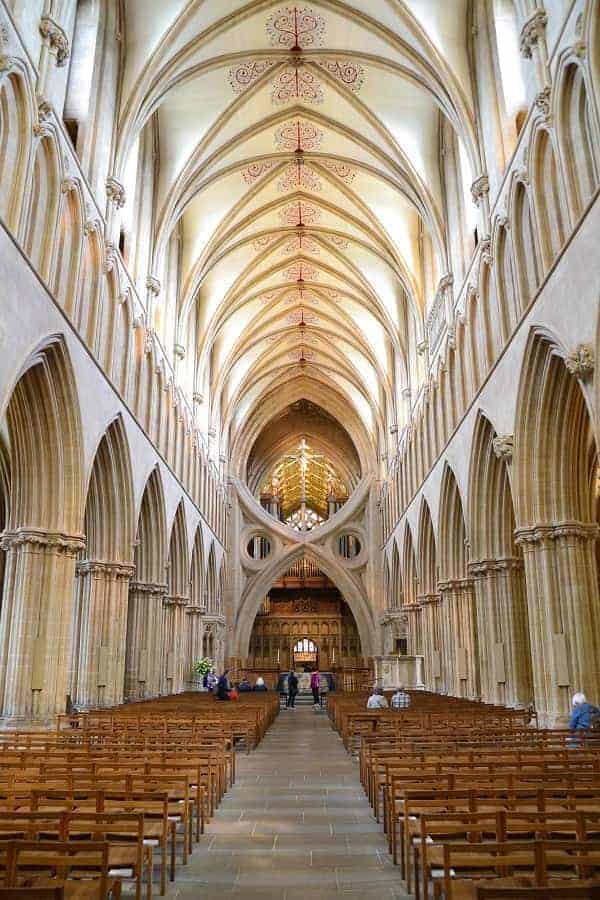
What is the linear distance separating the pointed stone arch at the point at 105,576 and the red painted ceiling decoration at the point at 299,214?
12.9 m

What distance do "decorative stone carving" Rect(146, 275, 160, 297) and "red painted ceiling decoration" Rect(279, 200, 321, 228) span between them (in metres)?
7.71

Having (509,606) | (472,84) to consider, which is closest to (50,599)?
(509,606)

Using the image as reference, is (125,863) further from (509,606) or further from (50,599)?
(509,606)

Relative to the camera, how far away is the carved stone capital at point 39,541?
14.4 m

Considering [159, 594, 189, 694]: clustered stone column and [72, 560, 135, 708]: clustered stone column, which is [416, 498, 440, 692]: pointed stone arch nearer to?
[159, 594, 189, 694]: clustered stone column

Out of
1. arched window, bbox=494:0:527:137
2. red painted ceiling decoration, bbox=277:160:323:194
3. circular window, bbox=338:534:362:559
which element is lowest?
circular window, bbox=338:534:362:559

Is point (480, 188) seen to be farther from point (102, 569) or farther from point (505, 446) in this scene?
point (102, 569)

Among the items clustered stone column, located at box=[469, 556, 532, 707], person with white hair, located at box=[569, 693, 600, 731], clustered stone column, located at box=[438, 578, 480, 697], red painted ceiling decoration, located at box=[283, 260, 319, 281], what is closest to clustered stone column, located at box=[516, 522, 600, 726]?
person with white hair, located at box=[569, 693, 600, 731]

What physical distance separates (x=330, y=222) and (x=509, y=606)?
16.4 m

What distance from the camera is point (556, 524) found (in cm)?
1428

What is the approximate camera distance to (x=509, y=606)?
17906 millimetres

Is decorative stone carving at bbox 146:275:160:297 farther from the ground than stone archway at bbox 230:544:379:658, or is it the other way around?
decorative stone carving at bbox 146:275:160:297

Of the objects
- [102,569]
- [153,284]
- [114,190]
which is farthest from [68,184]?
[102,569]

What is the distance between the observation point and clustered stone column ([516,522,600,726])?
1332 centimetres
